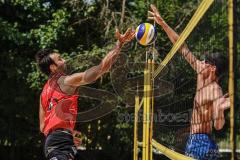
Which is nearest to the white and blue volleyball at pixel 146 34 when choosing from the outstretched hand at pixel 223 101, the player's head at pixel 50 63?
the player's head at pixel 50 63

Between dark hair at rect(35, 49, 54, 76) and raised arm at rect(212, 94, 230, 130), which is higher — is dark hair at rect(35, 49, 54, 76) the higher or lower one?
the higher one

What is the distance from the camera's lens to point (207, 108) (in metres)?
4.14

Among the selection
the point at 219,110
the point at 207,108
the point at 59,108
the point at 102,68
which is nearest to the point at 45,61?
the point at 59,108

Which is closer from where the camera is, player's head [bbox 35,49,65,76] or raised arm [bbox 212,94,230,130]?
raised arm [bbox 212,94,230,130]

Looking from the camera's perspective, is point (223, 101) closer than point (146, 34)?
Yes

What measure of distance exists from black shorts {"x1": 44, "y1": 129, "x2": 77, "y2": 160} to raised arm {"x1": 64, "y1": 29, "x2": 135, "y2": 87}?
21.7 inches

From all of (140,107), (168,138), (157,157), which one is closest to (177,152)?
(168,138)

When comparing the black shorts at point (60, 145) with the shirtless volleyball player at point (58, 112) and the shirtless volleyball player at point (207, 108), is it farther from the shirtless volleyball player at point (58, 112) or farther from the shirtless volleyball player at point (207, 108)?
the shirtless volleyball player at point (207, 108)

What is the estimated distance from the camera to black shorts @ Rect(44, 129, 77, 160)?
17.8ft

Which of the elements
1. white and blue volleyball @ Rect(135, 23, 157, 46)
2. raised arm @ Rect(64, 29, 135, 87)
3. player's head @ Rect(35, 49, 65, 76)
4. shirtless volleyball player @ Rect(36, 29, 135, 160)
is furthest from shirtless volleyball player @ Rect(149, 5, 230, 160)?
white and blue volleyball @ Rect(135, 23, 157, 46)

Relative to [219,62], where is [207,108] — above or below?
below

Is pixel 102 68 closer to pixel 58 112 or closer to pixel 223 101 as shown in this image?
pixel 58 112

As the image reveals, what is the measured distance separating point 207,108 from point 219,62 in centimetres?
54

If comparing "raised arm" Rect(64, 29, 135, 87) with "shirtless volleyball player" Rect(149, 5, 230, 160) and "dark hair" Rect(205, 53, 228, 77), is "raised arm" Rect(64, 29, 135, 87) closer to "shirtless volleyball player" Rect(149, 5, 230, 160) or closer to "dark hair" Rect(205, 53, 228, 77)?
"shirtless volleyball player" Rect(149, 5, 230, 160)
